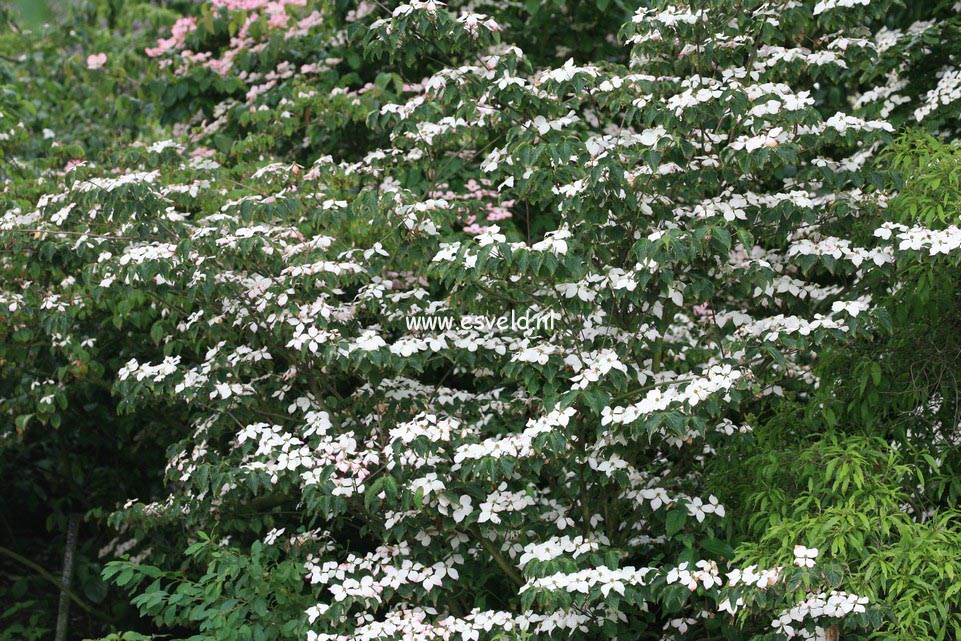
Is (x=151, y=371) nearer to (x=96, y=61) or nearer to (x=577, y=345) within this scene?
(x=577, y=345)

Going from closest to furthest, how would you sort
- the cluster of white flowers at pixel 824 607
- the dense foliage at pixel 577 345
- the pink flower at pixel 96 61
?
the cluster of white flowers at pixel 824 607, the dense foliage at pixel 577 345, the pink flower at pixel 96 61

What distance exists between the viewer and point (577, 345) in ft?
11.7

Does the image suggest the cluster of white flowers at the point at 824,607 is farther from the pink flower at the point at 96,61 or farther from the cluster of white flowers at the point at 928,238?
the pink flower at the point at 96,61

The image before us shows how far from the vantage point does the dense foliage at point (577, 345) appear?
322 cm

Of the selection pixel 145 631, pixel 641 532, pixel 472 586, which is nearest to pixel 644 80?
pixel 641 532

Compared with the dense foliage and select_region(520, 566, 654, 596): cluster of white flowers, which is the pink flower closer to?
the dense foliage

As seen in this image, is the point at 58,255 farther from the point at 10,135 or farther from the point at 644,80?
the point at 644,80

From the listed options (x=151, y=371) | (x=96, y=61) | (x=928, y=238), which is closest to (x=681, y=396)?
(x=928, y=238)

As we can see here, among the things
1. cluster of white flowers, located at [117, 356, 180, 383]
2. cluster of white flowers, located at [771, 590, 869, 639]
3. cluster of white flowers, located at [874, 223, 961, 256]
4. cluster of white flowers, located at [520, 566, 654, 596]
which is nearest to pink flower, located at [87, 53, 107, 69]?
cluster of white flowers, located at [117, 356, 180, 383]

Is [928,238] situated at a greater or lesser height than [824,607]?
greater

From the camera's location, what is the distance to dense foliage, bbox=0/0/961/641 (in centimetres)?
322

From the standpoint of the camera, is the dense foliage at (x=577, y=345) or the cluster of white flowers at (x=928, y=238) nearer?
the cluster of white flowers at (x=928, y=238)

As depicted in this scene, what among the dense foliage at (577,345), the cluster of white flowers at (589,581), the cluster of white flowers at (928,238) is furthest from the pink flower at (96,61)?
the cluster of white flowers at (928,238)

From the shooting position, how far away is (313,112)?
506 centimetres
